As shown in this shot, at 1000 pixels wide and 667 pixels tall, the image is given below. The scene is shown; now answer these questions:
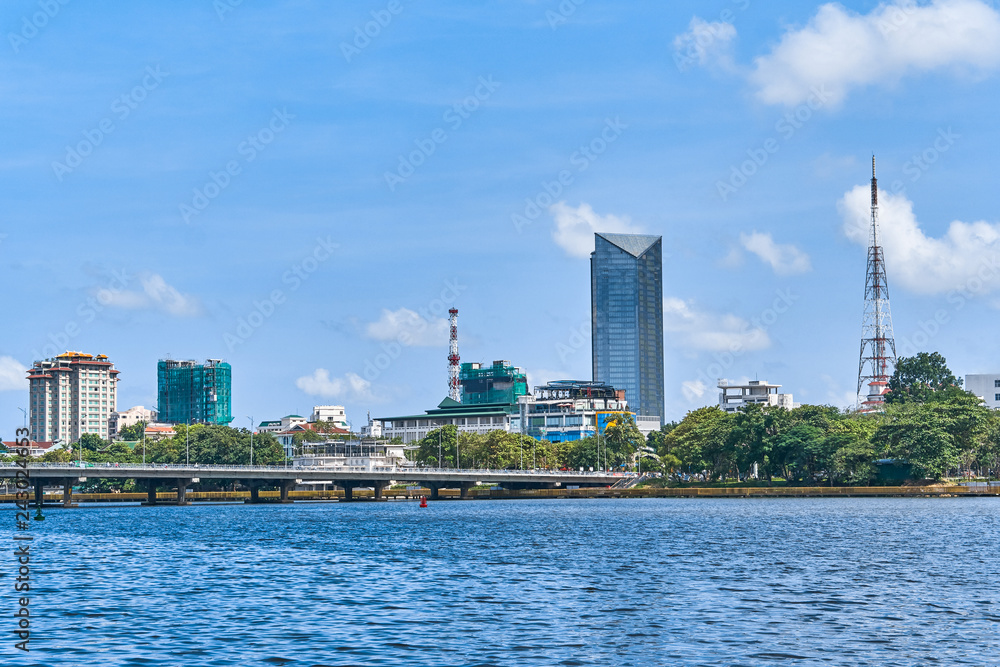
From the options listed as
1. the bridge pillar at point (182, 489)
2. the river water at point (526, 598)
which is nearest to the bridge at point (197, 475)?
the bridge pillar at point (182, 489)

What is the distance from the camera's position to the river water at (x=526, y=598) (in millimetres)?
35406

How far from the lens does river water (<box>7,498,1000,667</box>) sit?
35.4 m

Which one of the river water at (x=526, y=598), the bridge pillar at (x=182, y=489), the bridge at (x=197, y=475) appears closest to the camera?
the river water at (x=526, y=598)

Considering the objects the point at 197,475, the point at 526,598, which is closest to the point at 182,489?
the point at 197,475

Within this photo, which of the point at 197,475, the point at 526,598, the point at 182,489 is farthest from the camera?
the point at 182,489

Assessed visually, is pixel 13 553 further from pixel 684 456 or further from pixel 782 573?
pixel 684 456

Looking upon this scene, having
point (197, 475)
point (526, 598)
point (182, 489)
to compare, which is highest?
point (526, 598)

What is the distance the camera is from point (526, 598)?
1886 inches

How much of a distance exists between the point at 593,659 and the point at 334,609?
14.1m

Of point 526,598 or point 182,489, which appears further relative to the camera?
point 182,489

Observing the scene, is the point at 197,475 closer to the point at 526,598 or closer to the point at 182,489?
the point at 182,489

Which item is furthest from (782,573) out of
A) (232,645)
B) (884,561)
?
A: (232,645)

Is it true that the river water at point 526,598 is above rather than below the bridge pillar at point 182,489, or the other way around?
above

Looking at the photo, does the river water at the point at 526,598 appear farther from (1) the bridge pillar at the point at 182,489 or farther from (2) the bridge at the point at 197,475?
(1) the bridge pillar at the point at 182,489
